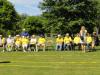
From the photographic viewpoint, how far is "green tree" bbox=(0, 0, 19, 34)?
85.9 m

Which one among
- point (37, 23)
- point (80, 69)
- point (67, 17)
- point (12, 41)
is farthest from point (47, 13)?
point (37, 23)

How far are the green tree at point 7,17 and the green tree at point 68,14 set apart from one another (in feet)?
115

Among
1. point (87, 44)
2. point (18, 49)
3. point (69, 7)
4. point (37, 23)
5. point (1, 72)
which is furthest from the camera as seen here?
point (37, 23)

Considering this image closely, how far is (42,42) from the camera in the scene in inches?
1337

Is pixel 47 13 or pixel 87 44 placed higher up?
pixel 47 13

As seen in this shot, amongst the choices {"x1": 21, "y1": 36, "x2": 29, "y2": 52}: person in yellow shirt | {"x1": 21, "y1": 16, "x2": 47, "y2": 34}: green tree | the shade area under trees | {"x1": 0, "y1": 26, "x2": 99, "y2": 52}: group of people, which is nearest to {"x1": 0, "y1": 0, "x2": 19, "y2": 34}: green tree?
{"x1": 21, "y1": 16, "x2": 47, "y2": 34}: green tree

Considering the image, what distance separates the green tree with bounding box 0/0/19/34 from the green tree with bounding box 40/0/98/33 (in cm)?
3501

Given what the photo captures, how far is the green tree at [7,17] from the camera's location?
8595 centimetres

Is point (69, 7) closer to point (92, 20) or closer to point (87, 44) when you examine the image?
point (92, 20)

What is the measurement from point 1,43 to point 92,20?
18.7 meters

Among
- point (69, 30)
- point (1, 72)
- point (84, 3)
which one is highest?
point (84, 3)

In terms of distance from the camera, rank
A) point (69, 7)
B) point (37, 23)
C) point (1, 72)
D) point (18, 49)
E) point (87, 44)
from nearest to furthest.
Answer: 1. point (1, 72)
2. point (87, 44)
3. point (18, 49)
4. point (69, 7)
5. point (37, 23)

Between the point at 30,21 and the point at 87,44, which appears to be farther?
the point at 30,21

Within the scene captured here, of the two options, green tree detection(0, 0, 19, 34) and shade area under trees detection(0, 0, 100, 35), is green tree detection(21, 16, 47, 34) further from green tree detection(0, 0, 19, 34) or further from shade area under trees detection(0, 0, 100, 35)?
shade area under trees detection(0, 0, 100, 35)
